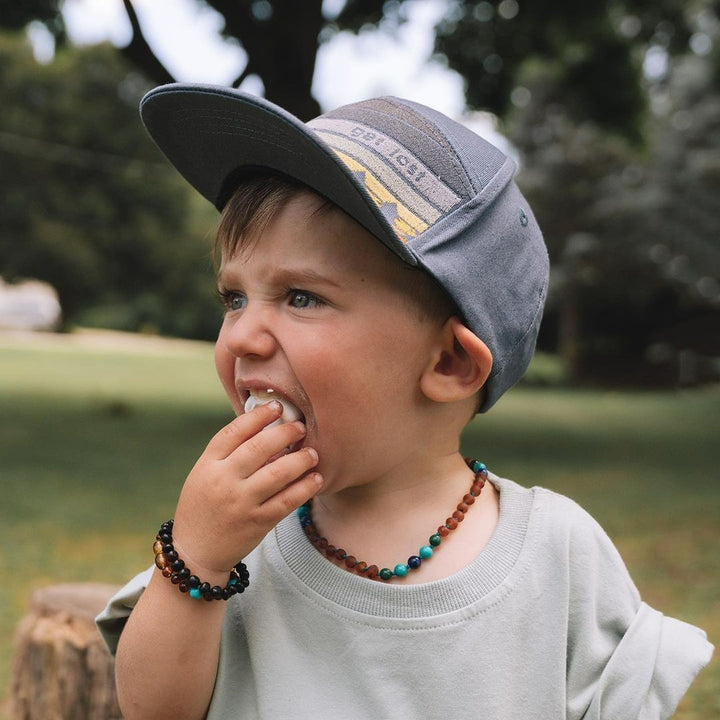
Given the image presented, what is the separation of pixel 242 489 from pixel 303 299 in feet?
1.05

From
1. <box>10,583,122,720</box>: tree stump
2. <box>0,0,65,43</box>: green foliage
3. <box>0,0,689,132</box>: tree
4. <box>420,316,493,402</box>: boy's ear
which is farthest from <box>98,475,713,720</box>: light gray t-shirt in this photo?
<box>0,0,65,43</box>: green foliage

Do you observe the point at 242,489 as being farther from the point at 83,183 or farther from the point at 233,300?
the point at 83,183

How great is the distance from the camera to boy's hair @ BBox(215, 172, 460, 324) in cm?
145

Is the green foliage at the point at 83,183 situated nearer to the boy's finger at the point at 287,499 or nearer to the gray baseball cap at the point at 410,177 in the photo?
the gray baseball cap at the point at 410,177

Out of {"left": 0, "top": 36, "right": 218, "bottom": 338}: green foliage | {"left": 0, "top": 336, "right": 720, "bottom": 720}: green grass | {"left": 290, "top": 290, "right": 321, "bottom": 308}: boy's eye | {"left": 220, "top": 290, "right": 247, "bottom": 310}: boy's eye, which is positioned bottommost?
{"left": 0, "top": 36, "right": 218, "bottom": 338}: green foliage

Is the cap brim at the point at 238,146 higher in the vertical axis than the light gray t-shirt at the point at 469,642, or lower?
higher

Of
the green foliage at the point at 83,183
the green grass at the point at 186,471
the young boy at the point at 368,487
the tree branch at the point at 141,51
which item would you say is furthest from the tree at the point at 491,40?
the green foliage at the point at 83,183

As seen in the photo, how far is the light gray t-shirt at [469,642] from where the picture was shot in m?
1.48

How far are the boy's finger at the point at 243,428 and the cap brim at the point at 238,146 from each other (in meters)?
0.32

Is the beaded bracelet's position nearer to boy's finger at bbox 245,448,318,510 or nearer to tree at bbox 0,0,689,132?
boy's finger at bbox 245,448,318,510

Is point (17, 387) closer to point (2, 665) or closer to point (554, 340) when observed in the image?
point (2, 665)

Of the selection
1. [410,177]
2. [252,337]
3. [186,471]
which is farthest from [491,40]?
[252,337]

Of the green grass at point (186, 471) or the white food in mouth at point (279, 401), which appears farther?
the green grass at point (186, 471)

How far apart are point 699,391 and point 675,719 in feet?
74.6
